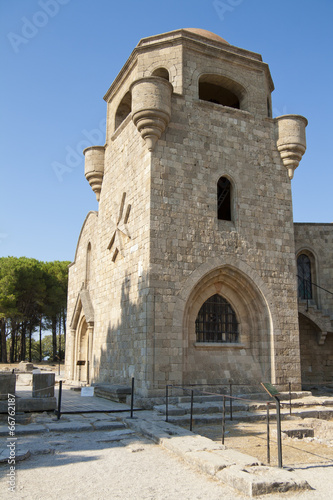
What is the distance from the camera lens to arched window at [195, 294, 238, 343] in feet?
40.3

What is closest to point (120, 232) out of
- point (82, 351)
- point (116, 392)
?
point (116, 392)

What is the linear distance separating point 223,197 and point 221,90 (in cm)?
419

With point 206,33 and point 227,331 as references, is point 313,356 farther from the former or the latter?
point 206,33

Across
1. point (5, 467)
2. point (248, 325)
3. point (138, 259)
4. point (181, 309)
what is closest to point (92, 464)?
point (5, 467)

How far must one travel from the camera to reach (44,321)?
43.0 meters

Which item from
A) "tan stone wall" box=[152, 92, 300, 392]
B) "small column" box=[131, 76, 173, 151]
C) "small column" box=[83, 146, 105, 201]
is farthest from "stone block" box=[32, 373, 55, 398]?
"small column" box=[83, 146, 105, 201]

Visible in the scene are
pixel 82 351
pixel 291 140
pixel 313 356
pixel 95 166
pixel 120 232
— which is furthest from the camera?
pixel 82 351

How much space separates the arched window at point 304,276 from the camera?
1582 cm

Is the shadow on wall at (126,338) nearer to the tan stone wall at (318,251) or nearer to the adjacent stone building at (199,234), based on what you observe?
the adjacent stone building at (199,234)

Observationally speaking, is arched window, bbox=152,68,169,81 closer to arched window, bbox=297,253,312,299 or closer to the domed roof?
the domed roof

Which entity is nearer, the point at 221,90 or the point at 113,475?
the point at 113,475

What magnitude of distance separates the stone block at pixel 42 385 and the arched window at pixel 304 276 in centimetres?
965

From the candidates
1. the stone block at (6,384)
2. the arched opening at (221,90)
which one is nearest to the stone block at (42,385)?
the stone block at (6,384)

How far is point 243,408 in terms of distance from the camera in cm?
1043
